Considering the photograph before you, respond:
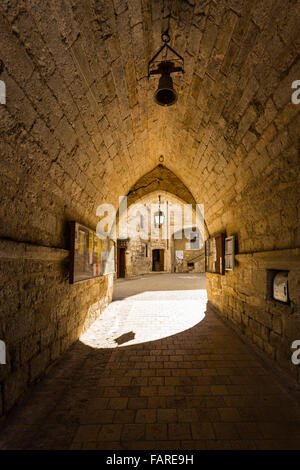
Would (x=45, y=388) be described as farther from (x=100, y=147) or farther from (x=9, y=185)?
(x=100, y=147)

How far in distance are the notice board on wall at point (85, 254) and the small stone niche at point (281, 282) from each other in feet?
9.89

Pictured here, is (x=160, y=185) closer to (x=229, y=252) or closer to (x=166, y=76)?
(x=229, y=252)

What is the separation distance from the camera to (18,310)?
2.32 metres

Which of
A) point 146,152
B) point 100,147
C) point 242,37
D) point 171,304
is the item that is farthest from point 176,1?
point 171,304

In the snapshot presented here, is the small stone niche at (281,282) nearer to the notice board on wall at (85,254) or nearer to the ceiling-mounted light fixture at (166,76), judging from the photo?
the ceiling-mounted light fixture at (166,76)

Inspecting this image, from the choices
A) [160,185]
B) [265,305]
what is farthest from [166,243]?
[265,305]

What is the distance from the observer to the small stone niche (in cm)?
280

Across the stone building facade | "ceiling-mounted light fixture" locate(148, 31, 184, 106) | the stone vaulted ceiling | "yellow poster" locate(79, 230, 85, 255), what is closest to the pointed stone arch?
the stone vaulted ceiling

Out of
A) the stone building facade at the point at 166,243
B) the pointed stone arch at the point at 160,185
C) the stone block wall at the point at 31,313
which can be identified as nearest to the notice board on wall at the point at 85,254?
the stone block wall at the point at 31,313

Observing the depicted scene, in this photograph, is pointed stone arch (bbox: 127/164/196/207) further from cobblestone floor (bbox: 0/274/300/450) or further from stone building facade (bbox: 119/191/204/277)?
stone building facade (bbox: 119/191/204/277)

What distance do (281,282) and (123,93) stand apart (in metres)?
3.54

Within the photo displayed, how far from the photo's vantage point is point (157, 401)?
236 centimetres

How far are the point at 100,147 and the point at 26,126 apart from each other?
178 centimetres

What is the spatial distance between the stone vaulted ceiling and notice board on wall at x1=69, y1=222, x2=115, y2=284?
10.4 inches
